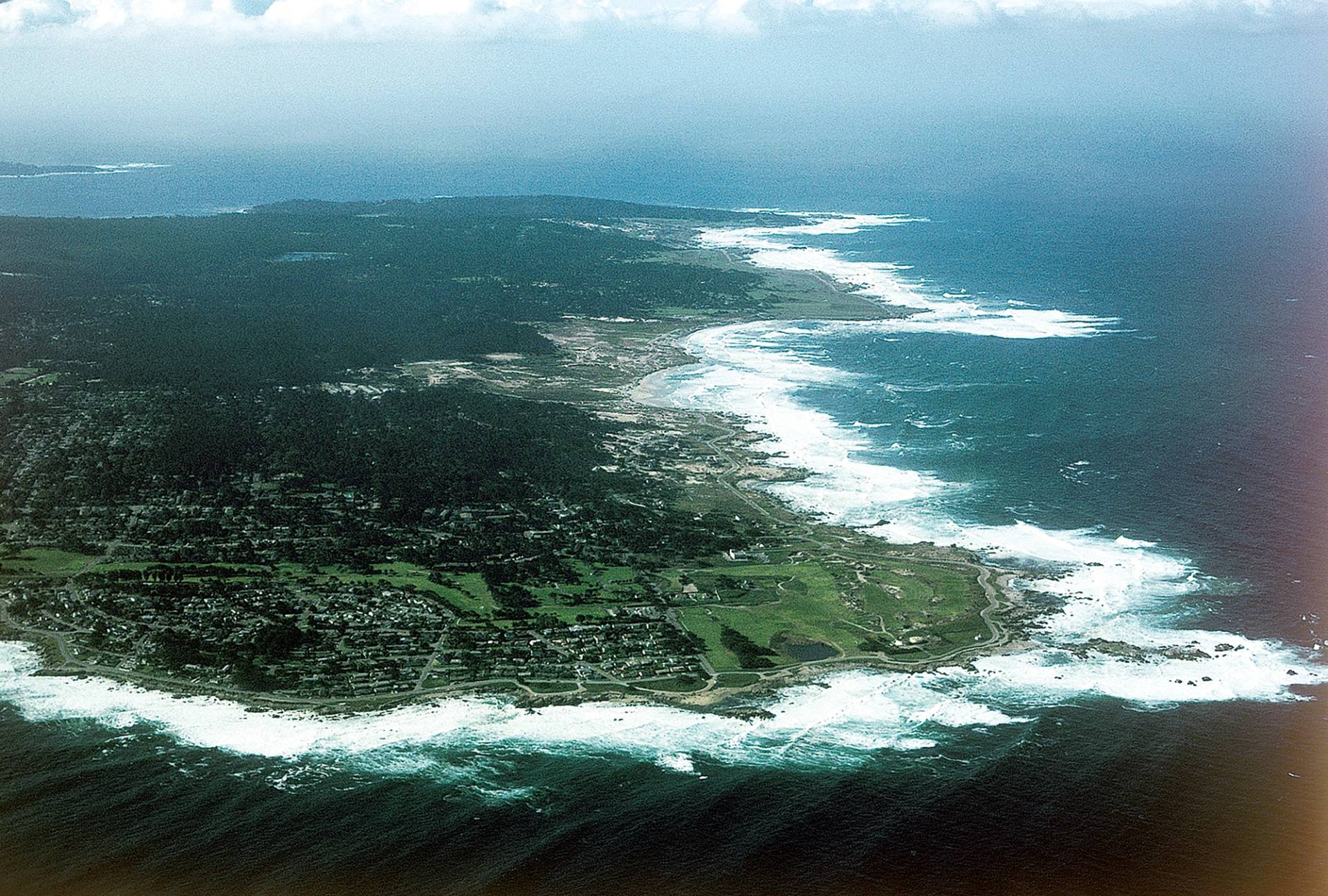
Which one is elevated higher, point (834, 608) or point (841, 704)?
point (834, 608)

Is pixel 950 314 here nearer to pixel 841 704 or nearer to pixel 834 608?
pixel 834 608

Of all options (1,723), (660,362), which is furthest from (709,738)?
(660,362)

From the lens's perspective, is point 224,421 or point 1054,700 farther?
point 224,421

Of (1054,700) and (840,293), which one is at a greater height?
(840,293)

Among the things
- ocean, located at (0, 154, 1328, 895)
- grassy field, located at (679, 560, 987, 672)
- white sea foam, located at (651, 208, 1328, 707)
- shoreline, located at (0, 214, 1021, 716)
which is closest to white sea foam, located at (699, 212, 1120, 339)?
white sea foam, located at (651, 208, 1328, 707)

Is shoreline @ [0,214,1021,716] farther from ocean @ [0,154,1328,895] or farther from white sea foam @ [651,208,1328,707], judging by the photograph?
white sea foam @ [651,208,1328,707]

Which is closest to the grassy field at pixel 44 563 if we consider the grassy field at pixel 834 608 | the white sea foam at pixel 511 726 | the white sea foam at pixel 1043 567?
the white sea foam at pixel 511 726

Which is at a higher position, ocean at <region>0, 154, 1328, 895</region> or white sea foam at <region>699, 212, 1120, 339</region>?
white sea foam at <region>699, 212, 1120, 339</region>

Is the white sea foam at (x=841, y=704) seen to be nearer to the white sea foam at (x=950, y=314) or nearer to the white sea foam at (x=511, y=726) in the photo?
the white sea foam at (x=511, y=726)

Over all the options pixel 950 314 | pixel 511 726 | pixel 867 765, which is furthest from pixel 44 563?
pixel 950 314

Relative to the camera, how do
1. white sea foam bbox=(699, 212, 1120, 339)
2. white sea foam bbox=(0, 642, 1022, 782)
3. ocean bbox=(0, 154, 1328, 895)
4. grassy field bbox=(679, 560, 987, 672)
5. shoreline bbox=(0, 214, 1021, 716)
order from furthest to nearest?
white sea foam bbox=(699, 212, 1120, 339) → grassy field bbox=(679, 560, 987, 672) → shoreline bbox=(0, 214, 1021, 716) → white sea foam bbox=(0, 642, 1022, 782) → ocean bbox=(0, 154, 1328, 895)

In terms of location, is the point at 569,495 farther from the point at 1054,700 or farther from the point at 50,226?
the point at 50,226
